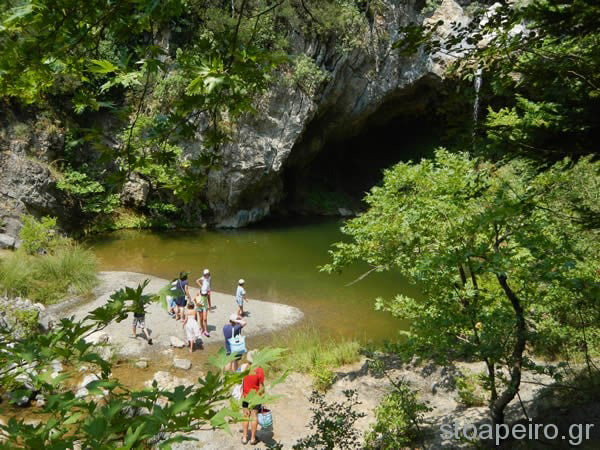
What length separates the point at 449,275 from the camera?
15.4ft

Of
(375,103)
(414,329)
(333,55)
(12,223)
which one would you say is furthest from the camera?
(375,103)

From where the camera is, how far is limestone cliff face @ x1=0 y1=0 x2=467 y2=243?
15.5 meters

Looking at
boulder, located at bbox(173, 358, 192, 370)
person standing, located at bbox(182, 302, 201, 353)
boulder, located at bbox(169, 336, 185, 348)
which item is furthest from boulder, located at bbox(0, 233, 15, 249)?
boulder, located at bbox(173, 358, 192, 370)

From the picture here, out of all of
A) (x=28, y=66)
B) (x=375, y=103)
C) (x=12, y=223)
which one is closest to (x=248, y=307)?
(x=12, y=223)

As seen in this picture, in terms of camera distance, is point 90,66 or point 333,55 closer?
point 90,66

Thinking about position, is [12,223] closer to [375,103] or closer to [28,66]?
[28,66]

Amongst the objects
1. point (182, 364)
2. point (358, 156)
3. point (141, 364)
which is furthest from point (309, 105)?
point (141, 364)

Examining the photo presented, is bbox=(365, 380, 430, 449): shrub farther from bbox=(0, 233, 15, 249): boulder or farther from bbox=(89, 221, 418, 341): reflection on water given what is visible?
bbox=(0, 233, 15, 249): boulder

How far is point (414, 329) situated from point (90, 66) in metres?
4.59

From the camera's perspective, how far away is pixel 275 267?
14977 millimetres

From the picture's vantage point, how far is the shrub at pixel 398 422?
193 inches

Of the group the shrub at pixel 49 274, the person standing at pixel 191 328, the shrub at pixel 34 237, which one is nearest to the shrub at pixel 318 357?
the person standing at pixel 191 328

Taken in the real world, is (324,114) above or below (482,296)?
above

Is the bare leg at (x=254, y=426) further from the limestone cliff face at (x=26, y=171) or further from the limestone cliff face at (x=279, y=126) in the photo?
the limestone cliff face at (x=279, y=126)
